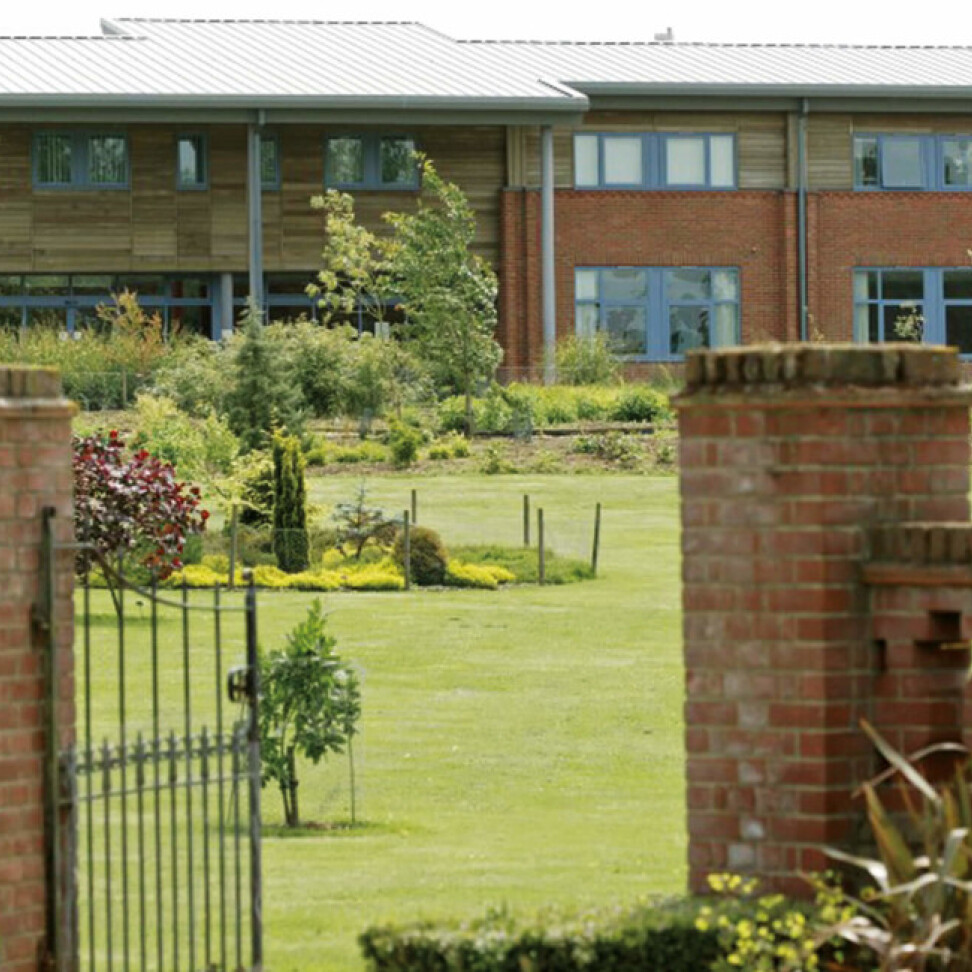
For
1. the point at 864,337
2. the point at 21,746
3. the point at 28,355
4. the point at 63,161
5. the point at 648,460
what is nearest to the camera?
the point at 21,746

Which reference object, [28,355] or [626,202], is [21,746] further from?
[626,202]

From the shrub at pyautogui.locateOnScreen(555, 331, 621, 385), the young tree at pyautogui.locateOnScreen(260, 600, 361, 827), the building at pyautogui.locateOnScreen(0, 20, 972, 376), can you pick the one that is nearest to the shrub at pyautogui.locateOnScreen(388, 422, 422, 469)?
the shrub at pyautogui.locateOnScreen(555, 331, 621, 385)

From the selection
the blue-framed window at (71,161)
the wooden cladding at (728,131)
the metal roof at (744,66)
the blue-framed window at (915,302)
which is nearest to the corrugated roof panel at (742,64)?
the metal roof at (744,66)

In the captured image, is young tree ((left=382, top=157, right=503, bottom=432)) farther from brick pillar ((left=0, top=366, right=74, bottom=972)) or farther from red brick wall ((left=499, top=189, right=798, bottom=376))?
brick pillar ((left=0, top=366, right=74, bottom=972))

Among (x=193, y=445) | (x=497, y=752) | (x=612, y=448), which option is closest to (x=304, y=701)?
(x=497, y=752)

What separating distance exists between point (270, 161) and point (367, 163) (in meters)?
1.86

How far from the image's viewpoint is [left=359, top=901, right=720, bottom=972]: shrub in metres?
6.98

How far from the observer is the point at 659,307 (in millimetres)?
51188

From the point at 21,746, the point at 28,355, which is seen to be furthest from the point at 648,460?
the point at 21,746

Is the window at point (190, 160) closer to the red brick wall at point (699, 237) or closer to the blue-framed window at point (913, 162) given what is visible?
the red brick wall at point (699, 237)

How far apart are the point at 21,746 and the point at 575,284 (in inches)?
1688

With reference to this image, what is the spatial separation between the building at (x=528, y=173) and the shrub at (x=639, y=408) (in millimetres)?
7688

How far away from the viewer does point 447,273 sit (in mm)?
42906

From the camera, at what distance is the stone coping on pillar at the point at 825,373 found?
290 inches
